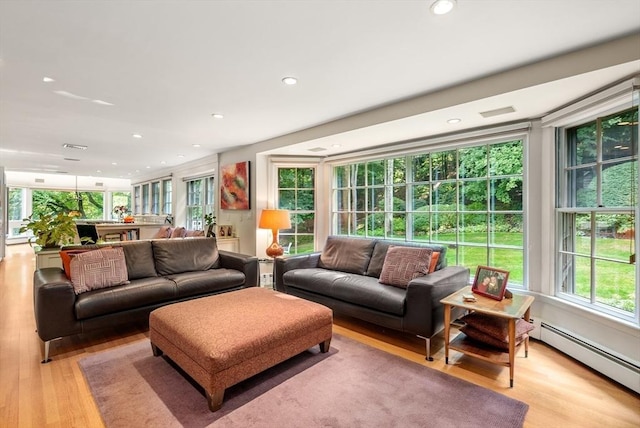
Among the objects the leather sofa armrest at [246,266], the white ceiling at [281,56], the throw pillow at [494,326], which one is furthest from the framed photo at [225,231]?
the throw pillow at [494,326]

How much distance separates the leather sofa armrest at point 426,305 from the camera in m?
2.51

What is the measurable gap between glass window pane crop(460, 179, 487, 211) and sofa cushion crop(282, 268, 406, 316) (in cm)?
139

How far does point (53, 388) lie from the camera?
6.82ft

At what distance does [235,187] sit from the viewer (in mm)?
5297

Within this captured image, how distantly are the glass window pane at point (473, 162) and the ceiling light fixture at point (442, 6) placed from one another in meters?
2.13

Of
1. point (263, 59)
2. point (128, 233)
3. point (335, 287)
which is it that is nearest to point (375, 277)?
point (335, 287)

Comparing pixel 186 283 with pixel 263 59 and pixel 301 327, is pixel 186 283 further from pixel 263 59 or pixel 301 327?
pixel 263 59

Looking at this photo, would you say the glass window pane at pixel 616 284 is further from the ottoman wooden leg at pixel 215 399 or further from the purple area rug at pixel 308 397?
the ottoman wooden leg at pixel 215 399

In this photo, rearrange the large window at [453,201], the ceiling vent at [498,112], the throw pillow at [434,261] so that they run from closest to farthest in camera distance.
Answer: the ceiling vent at [498,112] < the throw pillow at [434,261] < the large window at [453,201]

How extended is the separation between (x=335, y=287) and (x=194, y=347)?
1.61 meters

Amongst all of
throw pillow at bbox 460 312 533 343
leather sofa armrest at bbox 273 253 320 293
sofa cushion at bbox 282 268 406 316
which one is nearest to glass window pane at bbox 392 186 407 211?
sofa cushion at bbox 282 268 406 316

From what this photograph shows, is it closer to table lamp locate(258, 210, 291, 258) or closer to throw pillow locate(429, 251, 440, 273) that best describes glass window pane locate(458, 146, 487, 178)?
throw pillow locate(429, 251, 440, 273)

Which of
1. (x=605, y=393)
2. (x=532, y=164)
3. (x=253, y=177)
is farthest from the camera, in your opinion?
(x=253, y=177)

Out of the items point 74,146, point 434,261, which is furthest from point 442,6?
point 74,146
